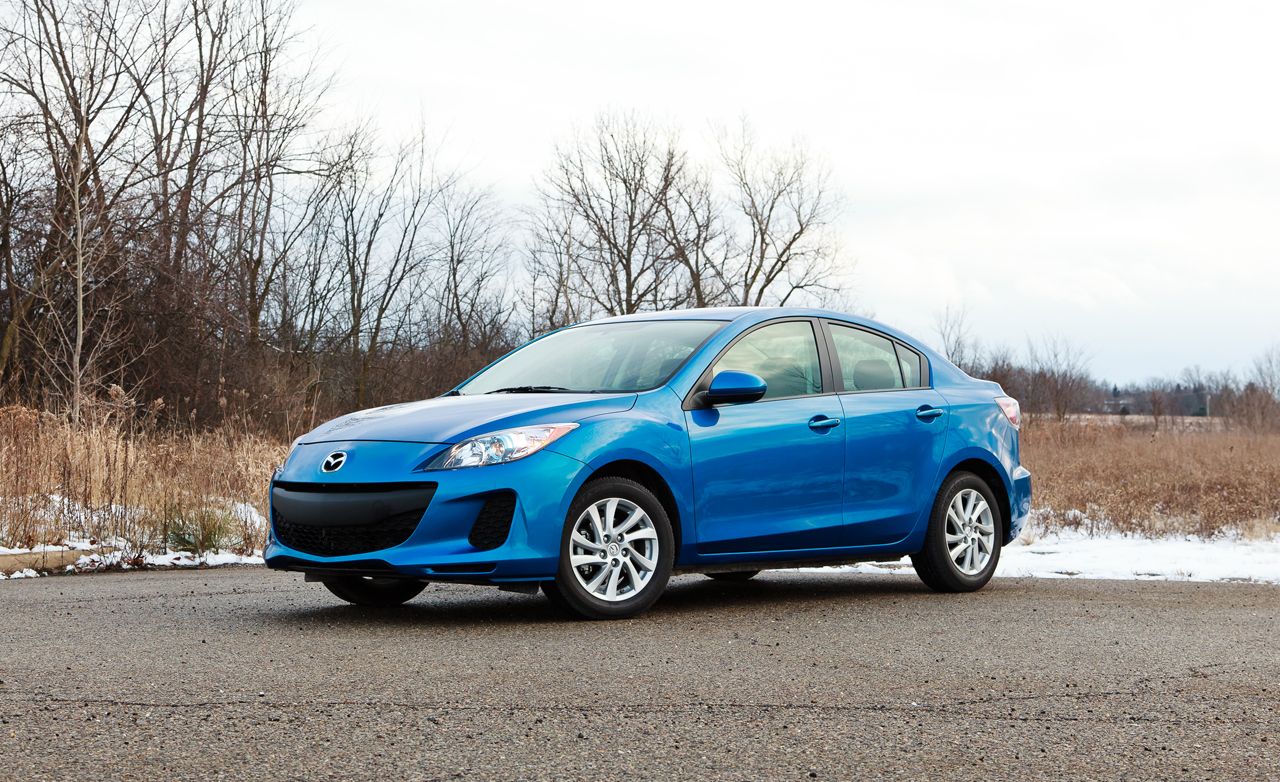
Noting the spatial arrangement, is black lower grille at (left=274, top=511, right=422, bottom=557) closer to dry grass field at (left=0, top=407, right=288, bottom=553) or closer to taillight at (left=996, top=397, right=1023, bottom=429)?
taillight at (left=996, top=397, right=1023, bottom=429)

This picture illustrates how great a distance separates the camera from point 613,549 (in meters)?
6.81

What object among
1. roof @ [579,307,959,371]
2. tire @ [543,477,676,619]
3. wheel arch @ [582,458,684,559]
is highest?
roof @ [579,307,959,371]

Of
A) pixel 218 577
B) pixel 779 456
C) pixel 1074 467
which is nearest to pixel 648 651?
pixel 779 456

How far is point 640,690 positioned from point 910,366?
4175mm

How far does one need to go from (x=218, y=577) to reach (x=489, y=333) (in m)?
33.0

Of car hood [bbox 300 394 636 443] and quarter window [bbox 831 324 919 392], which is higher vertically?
quarter window [bbox 831 324 919 392]

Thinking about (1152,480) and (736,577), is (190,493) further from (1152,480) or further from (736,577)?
(1152,480)

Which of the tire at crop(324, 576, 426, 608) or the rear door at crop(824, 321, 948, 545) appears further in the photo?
the rear door at crop(824, 321, 948, 545)

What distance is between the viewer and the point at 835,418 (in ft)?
25.6

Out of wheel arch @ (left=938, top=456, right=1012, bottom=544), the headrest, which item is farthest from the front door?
wheel arch @ (left=938, top=456, right=1012, bottom=544)

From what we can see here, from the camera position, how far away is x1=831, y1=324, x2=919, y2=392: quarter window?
8195mm

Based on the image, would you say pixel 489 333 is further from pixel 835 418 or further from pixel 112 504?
pixel 835 418

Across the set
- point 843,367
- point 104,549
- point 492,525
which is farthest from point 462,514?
point 104,549

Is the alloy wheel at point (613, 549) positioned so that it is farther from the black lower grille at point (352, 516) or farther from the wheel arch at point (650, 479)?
the black lower grille at point (352, 516)
